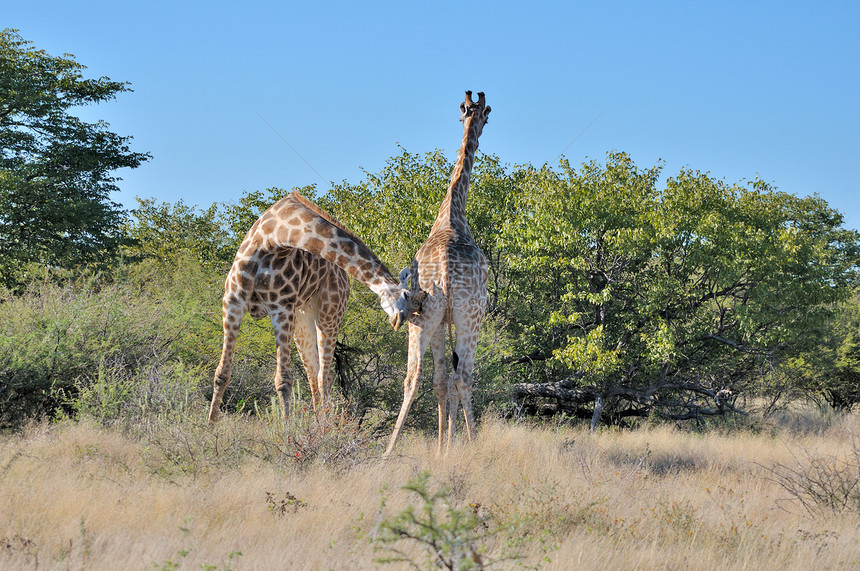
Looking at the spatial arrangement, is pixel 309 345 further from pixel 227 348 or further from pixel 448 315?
pixel 448 315

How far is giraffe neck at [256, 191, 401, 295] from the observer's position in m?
6.88

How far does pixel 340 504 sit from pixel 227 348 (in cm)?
261

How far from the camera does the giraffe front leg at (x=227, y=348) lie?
7656 millimetres

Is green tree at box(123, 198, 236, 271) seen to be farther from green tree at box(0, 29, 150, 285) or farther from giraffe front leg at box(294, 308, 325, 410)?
giraffe front leg at box(294, 308, 325, 410)

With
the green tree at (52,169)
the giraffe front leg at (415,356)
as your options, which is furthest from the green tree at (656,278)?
the green tree at (52,169)

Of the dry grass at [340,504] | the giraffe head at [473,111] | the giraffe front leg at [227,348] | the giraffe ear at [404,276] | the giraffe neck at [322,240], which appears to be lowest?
the dry grass at [340,504]

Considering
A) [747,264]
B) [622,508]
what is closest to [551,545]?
[622,508]

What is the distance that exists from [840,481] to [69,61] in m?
26.8

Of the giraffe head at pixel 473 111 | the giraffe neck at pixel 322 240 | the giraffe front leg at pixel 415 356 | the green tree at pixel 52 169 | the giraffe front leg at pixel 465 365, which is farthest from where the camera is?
the green tree at pixel 52 169

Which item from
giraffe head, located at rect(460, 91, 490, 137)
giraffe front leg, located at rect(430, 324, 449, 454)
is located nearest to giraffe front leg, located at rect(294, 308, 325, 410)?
giraffe front leg, located at rect(430, 324, 449, 454)

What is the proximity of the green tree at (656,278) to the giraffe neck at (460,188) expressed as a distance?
4.28 m

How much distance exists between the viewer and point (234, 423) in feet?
25.2

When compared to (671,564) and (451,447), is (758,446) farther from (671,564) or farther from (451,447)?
(671,564)

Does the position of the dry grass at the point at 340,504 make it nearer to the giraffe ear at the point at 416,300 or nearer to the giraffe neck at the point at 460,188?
the giraffe ear at the point at 416,300
